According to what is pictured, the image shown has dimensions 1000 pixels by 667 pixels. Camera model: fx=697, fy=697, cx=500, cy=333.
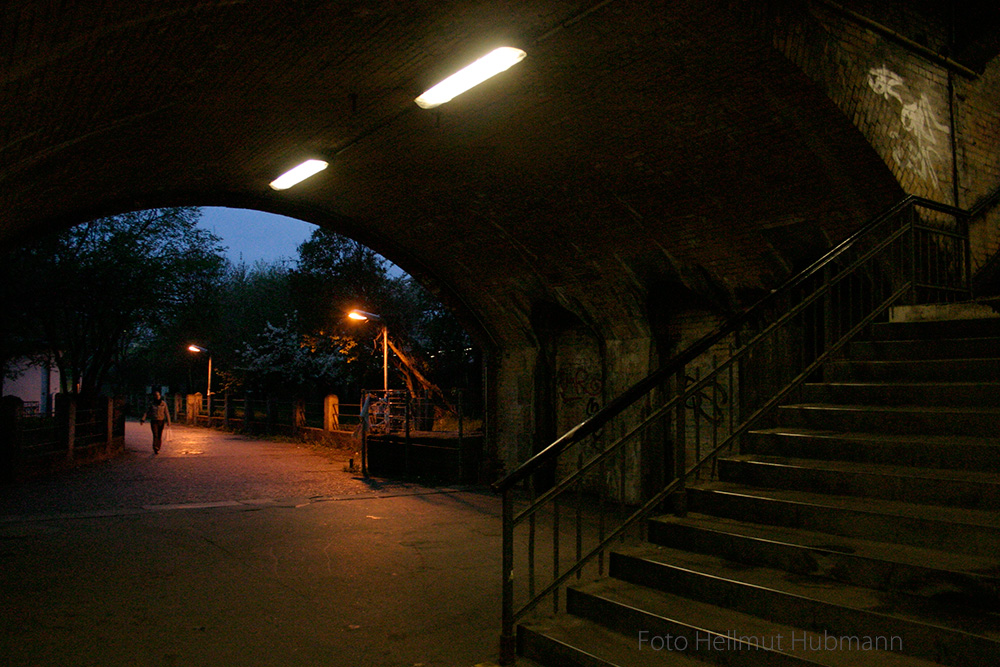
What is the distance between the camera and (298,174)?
9.66m

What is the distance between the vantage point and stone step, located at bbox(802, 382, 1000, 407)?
4.82m

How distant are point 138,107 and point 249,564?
4668mm

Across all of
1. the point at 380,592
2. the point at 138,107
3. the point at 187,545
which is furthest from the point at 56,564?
the point at 138,107

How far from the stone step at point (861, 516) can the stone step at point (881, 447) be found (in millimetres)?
424

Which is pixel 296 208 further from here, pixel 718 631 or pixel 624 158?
pixel 718 631

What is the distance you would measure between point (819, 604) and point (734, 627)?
448 millimetres

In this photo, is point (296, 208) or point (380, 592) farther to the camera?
Result: point (296, 208)

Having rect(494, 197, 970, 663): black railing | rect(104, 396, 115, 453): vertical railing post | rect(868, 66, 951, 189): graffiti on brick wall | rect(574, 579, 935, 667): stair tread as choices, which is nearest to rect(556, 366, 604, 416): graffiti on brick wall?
rect(494, 197, 970, 663): black railing

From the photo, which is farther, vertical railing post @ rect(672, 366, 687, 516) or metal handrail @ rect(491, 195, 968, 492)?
vertical railing post @ rect(672, 366, 687, 516)

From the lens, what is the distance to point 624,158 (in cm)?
822

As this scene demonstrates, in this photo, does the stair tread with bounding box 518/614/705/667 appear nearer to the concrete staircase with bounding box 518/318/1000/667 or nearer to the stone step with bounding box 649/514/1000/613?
the concrete staircase with bounding box 518/318/1000/667

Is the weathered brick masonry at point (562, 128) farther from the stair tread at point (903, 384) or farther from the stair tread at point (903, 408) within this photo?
the stair tread at point (903, 408)

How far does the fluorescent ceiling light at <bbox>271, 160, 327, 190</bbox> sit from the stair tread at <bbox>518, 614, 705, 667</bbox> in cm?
676

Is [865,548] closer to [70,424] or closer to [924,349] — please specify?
[924,349]
